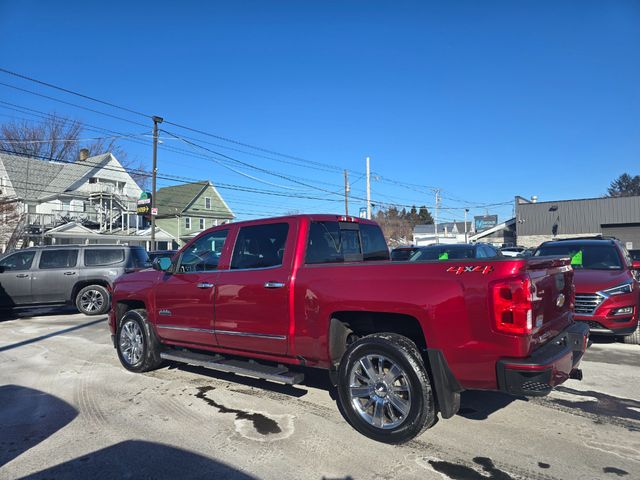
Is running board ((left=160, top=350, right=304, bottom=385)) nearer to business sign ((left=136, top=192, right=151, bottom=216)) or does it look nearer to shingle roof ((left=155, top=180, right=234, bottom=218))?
business sign ((left=136, top=192, right=151, bottom=216))

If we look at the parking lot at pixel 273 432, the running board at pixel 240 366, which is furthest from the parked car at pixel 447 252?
the running board at pixel 240 366

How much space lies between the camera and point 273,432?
409 centimetres

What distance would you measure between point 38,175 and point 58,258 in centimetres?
3298

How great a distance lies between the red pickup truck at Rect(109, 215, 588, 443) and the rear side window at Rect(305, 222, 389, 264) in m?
0.01

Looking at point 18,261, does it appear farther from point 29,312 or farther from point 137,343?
point 137,343

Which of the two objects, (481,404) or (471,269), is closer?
(471,269)

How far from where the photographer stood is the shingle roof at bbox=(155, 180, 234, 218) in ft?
156

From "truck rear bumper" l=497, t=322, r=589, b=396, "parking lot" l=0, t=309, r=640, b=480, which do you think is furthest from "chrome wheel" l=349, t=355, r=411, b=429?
"truck rear bumper" l=497, t=322, r=589, b=396

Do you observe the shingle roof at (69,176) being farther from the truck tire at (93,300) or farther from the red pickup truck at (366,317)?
the red pickup truck at (366,317)

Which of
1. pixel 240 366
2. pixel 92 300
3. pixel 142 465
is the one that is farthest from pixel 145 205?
pixel 142 465

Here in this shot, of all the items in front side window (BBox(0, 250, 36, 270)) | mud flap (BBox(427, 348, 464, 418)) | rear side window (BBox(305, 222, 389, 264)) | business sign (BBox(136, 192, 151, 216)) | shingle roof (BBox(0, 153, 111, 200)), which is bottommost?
mud flap (BBox(427, 348, 464, 418))

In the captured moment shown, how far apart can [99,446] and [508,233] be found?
4949 cm

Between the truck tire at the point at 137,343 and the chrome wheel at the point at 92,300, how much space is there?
611cm

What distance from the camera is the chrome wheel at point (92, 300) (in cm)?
1181
